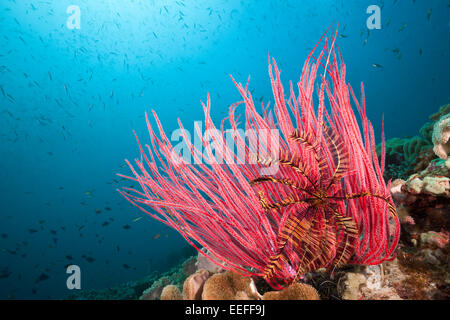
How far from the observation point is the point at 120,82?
140 feet

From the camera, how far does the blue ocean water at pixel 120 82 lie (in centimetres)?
3369

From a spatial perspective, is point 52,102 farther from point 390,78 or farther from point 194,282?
point 390,78

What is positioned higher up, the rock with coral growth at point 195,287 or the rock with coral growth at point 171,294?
the rock with coral growth at point 195,287

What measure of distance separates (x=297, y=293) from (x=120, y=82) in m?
49.0

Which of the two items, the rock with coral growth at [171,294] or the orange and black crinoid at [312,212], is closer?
the orange and black crinoid at [312,212]

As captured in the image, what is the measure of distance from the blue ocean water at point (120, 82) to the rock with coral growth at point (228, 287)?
31.3 meters

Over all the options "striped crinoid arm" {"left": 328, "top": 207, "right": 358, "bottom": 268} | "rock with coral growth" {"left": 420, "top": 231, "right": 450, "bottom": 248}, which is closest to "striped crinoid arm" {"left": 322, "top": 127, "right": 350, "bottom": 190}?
"striped crinoid arm" {"left": 328, "top": 207, "right": 358, "bottom": 268}

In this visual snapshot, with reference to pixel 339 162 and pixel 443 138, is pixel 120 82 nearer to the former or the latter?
pixel 443 138

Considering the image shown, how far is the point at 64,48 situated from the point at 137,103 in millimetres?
14978

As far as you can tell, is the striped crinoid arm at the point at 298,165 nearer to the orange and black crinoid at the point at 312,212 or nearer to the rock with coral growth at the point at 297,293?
the orange and black crinoid at the point at 312,212

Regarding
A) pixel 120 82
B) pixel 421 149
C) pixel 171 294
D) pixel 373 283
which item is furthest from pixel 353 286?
pixel 120 82

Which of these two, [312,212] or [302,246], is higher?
[312,212]

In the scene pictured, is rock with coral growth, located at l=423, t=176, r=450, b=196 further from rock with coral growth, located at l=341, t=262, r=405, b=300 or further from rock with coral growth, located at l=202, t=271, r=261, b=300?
rock with coral growth, located at l=202, t=271, r=261, b=300

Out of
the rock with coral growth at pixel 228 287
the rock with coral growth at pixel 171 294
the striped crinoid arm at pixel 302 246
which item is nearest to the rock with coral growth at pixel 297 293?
the striped crinoid arm at pixel 302 246
